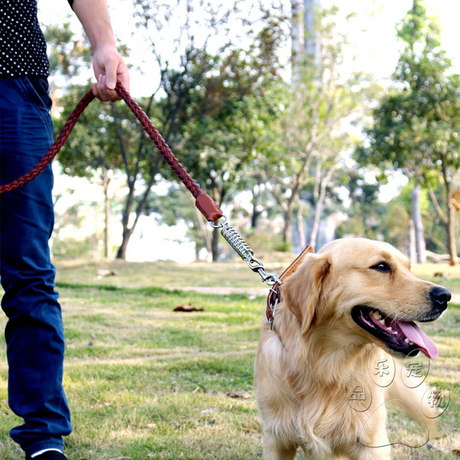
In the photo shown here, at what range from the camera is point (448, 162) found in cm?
1605

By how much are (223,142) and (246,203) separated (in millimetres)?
15734

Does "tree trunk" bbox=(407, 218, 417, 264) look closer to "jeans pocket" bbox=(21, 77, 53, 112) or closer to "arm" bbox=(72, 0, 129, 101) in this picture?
"arm" bbox=(72, 0, 129, 101)

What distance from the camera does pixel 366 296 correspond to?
210 centimetres

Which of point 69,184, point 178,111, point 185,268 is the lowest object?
point 185,268

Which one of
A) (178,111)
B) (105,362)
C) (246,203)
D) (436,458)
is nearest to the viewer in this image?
(436,458)

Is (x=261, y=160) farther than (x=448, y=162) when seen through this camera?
Yes

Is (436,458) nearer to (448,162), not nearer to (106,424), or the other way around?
(106,424)

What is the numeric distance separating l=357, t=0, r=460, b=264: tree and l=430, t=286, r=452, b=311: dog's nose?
14.2 metres

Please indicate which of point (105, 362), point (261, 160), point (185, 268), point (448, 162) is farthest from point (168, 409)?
point (261, 160)

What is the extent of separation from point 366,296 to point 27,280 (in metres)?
1.35

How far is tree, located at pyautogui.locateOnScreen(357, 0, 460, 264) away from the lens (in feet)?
51.6

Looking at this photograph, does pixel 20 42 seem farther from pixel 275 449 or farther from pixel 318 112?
pixel 318 112

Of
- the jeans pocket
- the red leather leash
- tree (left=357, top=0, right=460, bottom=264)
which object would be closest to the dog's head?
the red leather leash

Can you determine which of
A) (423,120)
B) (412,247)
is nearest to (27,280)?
(412,247)
